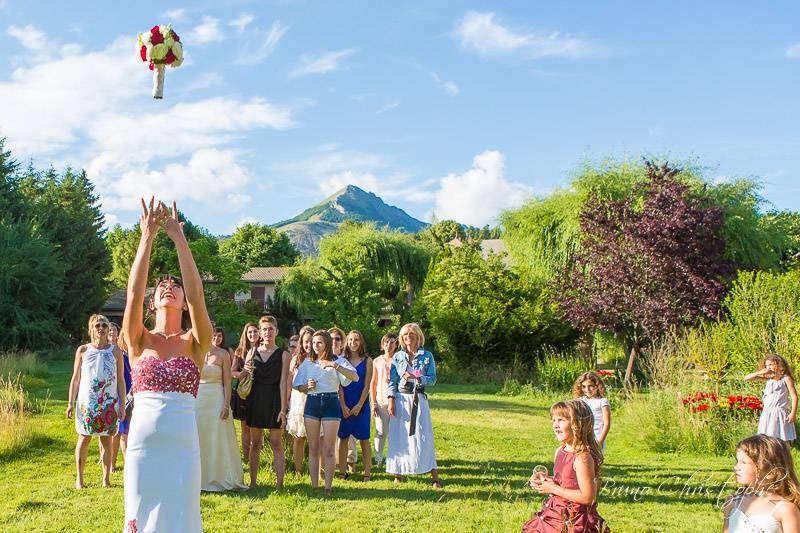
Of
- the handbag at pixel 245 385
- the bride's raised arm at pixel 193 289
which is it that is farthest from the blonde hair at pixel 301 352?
the bride's raised arm at pixel 193 289

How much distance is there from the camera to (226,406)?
7844 millimetres

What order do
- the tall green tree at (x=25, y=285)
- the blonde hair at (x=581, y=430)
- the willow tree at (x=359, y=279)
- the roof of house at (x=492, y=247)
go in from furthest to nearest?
the willow tree at (x=359, y=279) < the tall green tree at (x=25, y=285) < the roof of house at (x=492, y=247) < the blonde hair at (x=581, y=430)

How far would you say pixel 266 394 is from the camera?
26.3 feet

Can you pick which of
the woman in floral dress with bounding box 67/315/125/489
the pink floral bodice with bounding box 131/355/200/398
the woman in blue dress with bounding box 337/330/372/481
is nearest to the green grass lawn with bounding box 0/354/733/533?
the woman in blue dress with bounding box 337/330/372/481

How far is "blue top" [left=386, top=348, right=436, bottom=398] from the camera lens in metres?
8.52

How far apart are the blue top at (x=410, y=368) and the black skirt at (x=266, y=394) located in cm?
144

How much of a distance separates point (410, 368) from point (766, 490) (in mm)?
5282

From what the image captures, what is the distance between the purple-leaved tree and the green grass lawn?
5390mm

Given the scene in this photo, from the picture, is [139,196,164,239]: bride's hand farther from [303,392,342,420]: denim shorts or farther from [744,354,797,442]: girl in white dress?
[744,354,797,442]: girl in white dress

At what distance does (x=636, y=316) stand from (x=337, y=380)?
10.5 m

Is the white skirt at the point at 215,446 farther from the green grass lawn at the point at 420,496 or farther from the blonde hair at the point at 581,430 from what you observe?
the blonde hair at the point at 581,430

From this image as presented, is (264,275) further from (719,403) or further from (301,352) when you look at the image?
(301,352)

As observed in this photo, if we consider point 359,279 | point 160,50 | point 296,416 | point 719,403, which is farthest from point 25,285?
point 160,50

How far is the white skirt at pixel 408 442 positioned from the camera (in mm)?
8422
